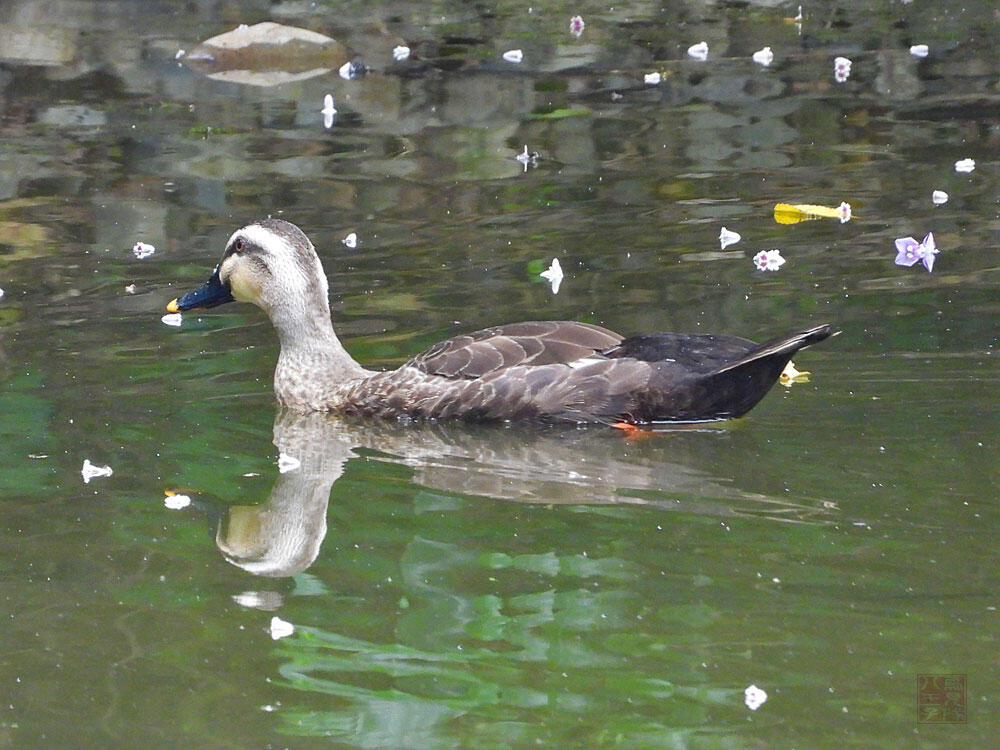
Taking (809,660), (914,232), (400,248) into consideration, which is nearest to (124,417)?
(400,248)

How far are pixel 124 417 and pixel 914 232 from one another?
212 inches

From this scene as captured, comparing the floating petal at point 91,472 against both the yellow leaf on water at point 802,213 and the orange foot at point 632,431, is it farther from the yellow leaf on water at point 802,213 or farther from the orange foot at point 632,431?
the yellow leaf on water at point 802,213

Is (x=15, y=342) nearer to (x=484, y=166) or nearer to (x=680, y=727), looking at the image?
(x=484, y=166)

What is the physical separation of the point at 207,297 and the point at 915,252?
432 cm

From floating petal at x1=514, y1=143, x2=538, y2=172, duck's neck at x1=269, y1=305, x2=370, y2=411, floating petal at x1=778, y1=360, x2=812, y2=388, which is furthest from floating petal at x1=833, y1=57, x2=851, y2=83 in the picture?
duck's neck at x1=269, y1=305, x2=370, y2=411

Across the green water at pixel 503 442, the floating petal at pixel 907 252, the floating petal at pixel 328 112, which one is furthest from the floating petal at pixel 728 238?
the floating petal at pixel 328 112

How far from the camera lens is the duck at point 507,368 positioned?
8312mm

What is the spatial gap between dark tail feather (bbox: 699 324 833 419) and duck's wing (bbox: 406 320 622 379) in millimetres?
671

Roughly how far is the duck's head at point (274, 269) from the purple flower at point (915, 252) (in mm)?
3609

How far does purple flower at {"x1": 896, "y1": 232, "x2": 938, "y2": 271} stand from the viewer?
10408 millimetres

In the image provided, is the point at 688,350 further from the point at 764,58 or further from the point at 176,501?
the point at 764,58

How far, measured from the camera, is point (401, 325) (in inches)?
405

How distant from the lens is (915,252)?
10.5m

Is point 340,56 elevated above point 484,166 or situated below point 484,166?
above
